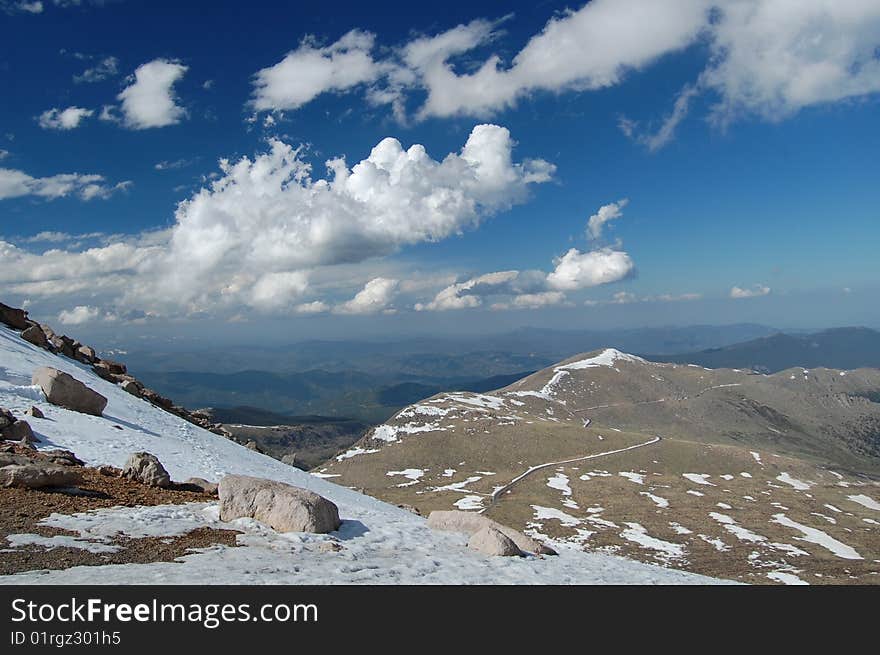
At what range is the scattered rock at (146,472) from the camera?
66.4 ft

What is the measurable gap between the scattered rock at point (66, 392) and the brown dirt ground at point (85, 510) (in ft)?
27.9

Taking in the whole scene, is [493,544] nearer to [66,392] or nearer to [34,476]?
[34,476]

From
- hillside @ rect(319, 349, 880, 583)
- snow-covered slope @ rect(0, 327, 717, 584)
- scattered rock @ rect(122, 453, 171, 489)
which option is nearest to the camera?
snow-covered slope @ rect(0, 327, 717, 584)

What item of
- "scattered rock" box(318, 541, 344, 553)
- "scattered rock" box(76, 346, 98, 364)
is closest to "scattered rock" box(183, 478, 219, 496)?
"scattered rock" box(318, 541, 344, 553)

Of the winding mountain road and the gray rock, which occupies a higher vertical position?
the gray rock

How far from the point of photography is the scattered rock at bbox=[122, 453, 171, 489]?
20234 millimetres

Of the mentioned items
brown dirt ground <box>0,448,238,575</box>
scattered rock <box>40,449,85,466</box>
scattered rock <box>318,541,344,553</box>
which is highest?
scattered rock <box>40,449,85,466</box>

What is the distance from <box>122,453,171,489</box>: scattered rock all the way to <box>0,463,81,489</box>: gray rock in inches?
108

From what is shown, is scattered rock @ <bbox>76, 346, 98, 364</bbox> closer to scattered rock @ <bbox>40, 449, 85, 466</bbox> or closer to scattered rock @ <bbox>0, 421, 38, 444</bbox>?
scattered rock @ <bbox>0, 421, 38, 444</bbox>

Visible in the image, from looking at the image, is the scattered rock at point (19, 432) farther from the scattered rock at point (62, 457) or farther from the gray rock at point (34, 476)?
the gray rock at point (34, 476)

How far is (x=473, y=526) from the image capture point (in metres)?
21.0

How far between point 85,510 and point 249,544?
5399mm
